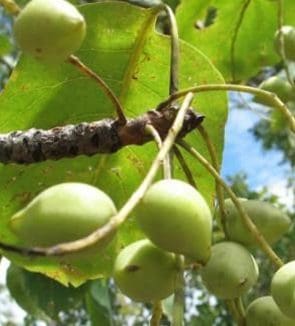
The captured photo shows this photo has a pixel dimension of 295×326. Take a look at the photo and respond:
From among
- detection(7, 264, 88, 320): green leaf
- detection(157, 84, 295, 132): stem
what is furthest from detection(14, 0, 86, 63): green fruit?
detection(7, 264, 88, 320): green leaf

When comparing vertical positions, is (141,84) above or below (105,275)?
above

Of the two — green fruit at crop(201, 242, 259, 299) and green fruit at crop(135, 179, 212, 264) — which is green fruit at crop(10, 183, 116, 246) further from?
green fruit at crop(201, 242, 259, 299)

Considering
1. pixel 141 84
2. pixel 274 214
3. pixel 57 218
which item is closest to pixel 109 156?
pixel 141 84

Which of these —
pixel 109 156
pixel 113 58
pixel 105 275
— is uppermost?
pixel 113 58

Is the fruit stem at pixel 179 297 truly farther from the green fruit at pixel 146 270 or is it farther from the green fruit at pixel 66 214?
the green fruit at pixel 66 214

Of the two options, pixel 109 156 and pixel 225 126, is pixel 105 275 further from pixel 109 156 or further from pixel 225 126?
pixel 225 126

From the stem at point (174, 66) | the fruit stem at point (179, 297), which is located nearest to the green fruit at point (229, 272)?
the fruit stem at point (179, 297)

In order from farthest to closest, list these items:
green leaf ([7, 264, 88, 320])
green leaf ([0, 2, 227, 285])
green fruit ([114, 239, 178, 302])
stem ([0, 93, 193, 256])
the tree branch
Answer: green leaf ([7, 264, 88, 320]) < green leaf ([0, 2, 227, 285]) < the tree branch < green fruit ([114, 239, 178, 302]) < stem ([0, 93, 193, 256])
